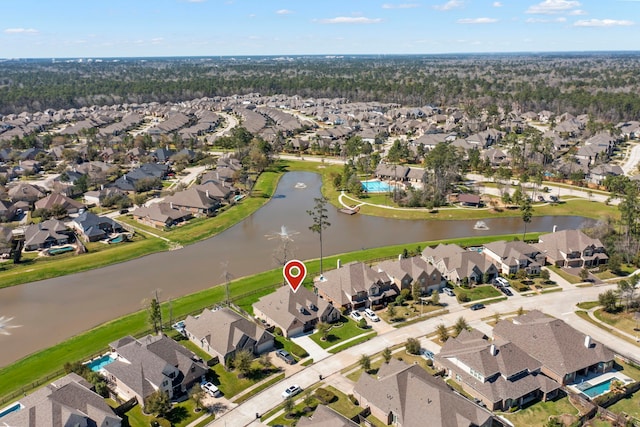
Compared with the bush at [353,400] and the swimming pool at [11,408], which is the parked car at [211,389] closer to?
the bush at [353,400]

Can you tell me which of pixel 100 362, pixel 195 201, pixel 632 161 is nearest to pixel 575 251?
pixel 100 362

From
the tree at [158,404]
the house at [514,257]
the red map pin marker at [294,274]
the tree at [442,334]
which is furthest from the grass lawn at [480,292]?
the tree at [158,404]

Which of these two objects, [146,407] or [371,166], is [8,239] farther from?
[371,166]

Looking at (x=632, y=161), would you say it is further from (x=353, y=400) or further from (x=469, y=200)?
(x=353, y=400)

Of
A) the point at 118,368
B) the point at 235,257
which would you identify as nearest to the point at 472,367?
the point at 118,368

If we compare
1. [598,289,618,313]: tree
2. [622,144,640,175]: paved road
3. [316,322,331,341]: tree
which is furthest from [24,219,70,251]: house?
[622,144,640,175]: paved road

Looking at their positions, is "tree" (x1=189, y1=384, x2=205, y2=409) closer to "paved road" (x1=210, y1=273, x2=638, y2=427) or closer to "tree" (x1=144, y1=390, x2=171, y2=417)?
"tree" (x1=144, y1=390, x2=171, y2=417)
